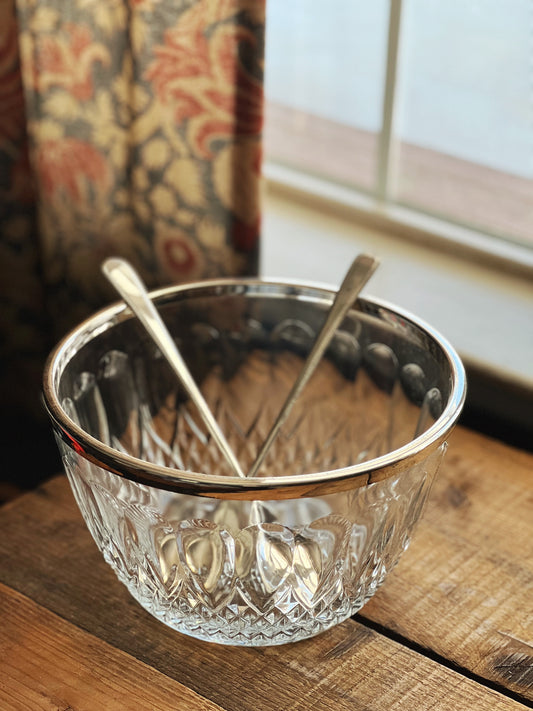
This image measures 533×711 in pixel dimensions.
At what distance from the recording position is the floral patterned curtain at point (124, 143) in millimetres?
843

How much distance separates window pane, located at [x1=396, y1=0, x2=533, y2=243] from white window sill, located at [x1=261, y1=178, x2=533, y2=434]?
0.21 feet

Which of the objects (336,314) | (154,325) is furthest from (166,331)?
(336,314)

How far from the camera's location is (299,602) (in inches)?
21.5

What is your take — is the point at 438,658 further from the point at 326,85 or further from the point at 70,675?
the point at 326,85

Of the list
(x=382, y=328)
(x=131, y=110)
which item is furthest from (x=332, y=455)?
(x=131, y=110)

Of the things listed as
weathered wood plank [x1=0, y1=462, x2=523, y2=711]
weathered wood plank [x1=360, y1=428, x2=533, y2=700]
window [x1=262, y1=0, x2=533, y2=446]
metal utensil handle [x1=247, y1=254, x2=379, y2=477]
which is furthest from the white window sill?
weathered wood plank [x1=0, y1=462, x2=523, y2=711]

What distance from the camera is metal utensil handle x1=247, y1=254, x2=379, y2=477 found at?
662 millimetres

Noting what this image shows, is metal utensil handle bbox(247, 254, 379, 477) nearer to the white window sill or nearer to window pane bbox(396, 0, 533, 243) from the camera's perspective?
the white window sill

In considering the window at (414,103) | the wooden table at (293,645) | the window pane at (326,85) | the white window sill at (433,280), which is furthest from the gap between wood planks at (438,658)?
the window pane at (326,85)

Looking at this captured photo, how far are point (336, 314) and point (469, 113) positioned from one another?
0.46 metres

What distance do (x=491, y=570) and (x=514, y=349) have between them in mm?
326

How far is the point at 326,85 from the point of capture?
3.79ft

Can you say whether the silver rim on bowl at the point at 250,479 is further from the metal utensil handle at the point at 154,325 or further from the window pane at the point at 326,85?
the window pane at the point at 326,85

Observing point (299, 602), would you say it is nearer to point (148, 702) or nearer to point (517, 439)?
point (148, 702)
